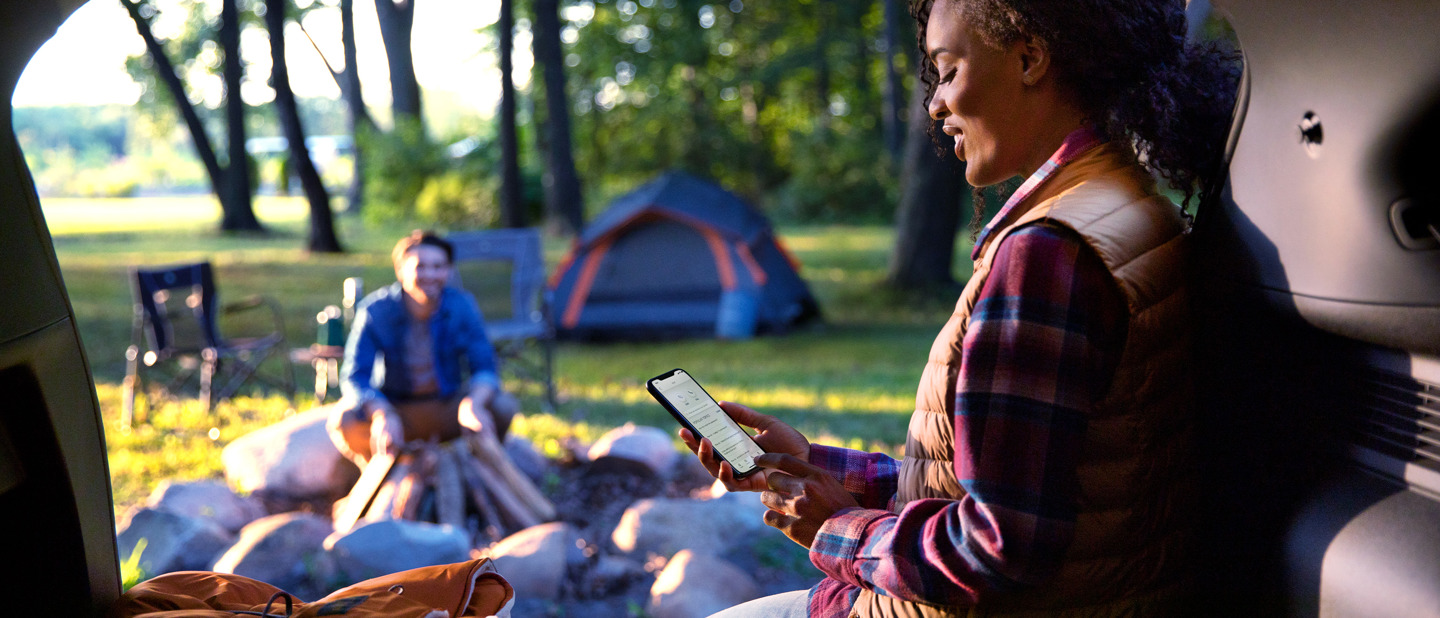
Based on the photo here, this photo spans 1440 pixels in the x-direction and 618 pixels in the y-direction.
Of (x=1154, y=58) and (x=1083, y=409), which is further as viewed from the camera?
(x=1154, y=58)

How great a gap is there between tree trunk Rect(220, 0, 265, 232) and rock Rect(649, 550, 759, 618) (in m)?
16.3

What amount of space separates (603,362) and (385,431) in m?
4.43

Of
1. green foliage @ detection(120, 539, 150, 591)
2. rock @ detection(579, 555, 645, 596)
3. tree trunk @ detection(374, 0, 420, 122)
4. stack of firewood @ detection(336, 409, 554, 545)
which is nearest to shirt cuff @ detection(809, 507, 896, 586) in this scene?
rock @ detection(579, 555, 645, 596)

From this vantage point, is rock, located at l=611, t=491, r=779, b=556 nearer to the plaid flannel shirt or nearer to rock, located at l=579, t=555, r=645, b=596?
rock, located at l=579, t=555, r=645, b=596

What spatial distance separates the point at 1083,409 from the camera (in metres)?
1.13

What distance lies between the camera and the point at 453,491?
436 centimetres

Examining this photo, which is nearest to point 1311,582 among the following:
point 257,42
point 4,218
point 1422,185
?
point 1422,185

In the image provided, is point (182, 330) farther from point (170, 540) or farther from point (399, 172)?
point (399, 172)

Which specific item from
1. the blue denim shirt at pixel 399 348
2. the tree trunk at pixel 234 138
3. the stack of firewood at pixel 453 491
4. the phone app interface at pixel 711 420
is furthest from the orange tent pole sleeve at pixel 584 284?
the tree trunk at pixel 234 138

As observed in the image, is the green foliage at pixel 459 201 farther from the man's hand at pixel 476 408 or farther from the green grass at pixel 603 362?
the man's hand at pixel 476 408

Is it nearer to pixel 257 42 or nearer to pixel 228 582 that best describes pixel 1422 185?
pixel 228 582

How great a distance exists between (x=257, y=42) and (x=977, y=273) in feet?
104

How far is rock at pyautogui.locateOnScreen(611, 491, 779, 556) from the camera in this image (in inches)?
160

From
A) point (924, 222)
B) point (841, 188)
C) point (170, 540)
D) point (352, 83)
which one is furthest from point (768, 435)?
point (352, 83)
